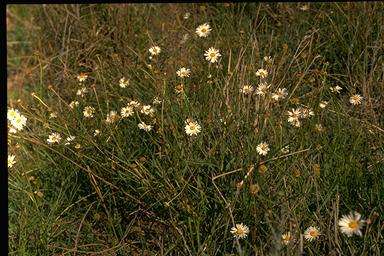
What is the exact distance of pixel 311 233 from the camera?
5.19 feet

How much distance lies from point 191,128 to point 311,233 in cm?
55

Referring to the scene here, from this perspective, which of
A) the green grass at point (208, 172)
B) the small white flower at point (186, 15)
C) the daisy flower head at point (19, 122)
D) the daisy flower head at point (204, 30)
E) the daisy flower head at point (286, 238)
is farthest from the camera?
the small white flower at point (186, 15)

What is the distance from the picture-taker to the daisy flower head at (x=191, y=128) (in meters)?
1.87

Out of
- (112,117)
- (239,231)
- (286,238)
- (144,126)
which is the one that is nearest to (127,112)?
(112,117)

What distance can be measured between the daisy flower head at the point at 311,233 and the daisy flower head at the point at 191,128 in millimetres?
510

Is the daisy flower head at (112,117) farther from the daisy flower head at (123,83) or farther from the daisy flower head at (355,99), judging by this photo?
the daisy flower head at (355,99)

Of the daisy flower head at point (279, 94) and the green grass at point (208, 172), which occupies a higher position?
the daisy flower head at point (279, 94)

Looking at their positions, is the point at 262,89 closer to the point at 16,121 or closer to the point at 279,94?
the point at 279,94

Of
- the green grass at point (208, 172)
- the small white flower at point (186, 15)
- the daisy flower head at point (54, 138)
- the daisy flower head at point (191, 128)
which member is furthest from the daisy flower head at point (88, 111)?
the small white flower at point (186, 15)

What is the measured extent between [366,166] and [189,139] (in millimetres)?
595

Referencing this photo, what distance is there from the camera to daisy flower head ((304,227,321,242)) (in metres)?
1.57

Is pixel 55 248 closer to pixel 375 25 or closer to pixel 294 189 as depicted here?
pixel 294 189

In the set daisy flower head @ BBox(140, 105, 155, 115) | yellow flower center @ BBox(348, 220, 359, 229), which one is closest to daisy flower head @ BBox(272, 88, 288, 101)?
daisy flower head @ BBox(140, 105, 155, 115)
